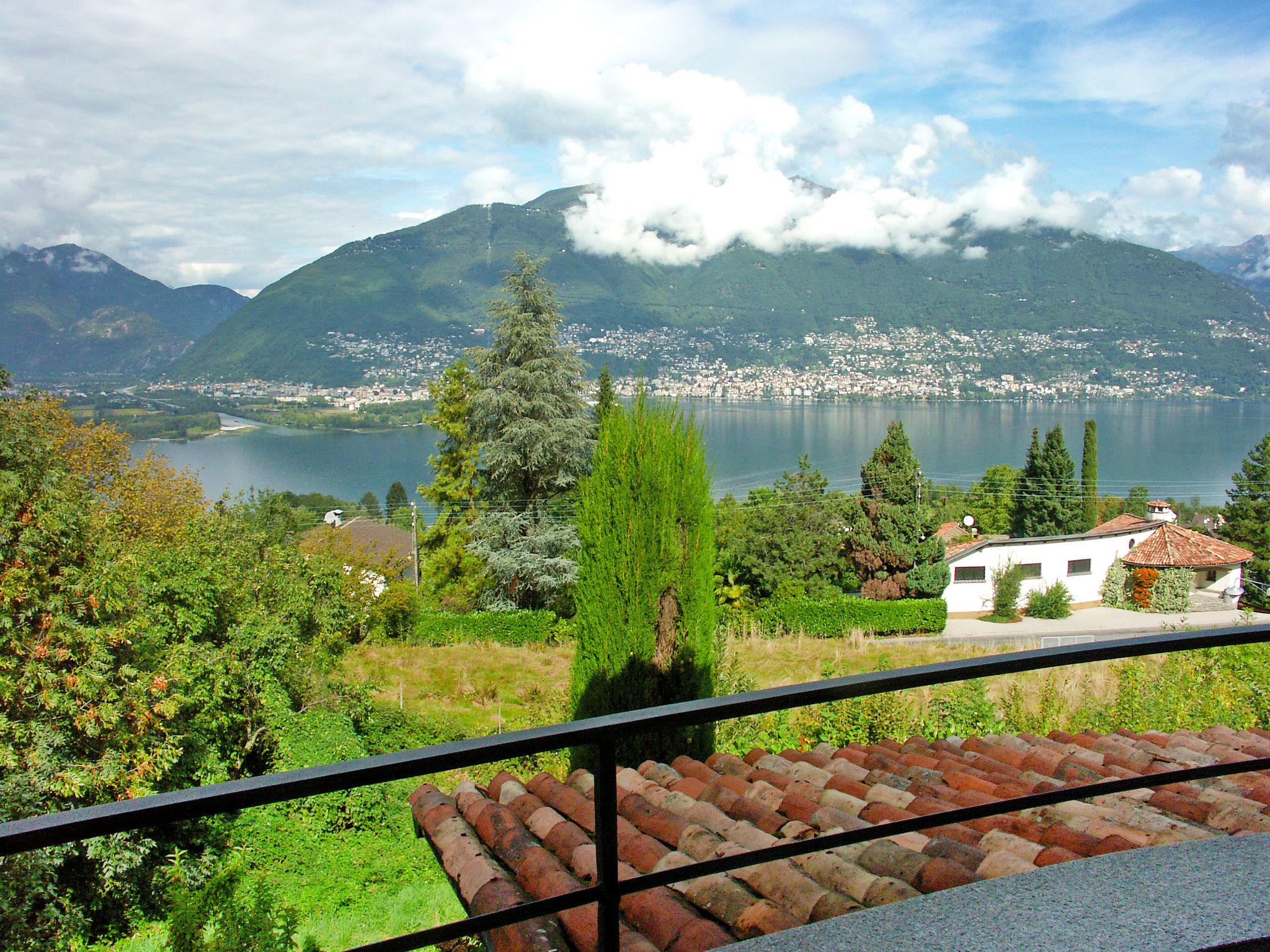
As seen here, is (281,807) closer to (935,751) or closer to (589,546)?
(589,546)

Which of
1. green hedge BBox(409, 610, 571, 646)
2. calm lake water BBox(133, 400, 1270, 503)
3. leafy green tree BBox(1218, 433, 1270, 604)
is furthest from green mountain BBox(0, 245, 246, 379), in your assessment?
leafy green tree BBox(1218, 433, 1270, 604)

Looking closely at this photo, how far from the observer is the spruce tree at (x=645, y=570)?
6980 millimetres

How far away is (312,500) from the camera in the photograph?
49656 millimetres

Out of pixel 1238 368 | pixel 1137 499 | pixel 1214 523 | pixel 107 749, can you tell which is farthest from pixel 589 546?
pixel 1238 368

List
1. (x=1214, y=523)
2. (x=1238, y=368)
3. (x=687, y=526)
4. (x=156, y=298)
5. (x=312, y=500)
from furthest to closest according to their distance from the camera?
(x=156, y=298), (x=1238, y=368), (x=312, y=500), (x=1214, y=523), (x=687, y=526)

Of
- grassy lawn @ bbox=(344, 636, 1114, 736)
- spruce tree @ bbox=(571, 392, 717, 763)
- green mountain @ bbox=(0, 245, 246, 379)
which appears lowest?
grassy lawn @ bbox=(344, 636, 1114, 736)

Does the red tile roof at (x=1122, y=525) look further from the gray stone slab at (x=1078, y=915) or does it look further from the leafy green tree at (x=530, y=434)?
the gray stone slab at (x=1078, y=915)

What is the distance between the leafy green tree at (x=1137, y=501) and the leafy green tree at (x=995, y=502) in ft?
29.2

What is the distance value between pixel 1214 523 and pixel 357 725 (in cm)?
4470

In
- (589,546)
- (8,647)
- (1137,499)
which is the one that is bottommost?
(1137,499)

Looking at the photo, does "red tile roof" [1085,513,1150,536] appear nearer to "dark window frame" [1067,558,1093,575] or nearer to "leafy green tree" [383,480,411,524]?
"dark window frame" [1067,558,1093,575]

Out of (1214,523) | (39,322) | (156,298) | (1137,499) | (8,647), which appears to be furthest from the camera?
(156,298)

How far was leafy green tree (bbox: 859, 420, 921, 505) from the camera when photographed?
89.9 feet

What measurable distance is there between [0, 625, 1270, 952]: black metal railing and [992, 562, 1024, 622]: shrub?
2946 centimetres
